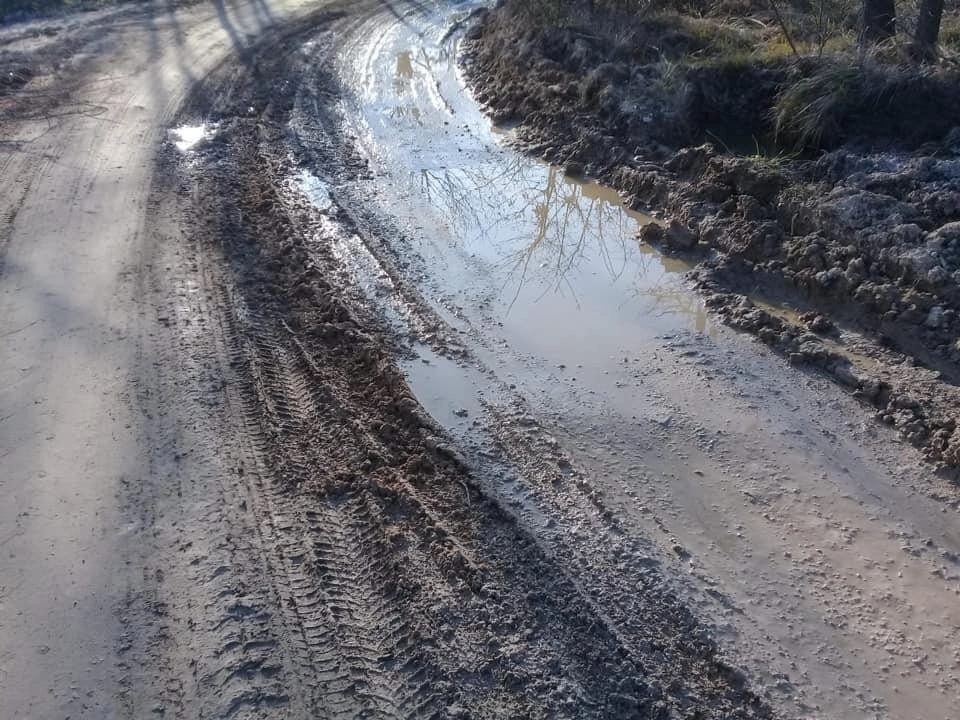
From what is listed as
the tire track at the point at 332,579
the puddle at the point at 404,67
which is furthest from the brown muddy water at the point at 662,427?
the puddle at the point at 404,67

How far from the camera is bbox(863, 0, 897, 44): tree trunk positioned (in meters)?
9.25

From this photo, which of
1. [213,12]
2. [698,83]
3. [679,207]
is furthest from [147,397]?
[213,12]

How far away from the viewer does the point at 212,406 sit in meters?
5.22

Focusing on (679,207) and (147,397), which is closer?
(147,397)

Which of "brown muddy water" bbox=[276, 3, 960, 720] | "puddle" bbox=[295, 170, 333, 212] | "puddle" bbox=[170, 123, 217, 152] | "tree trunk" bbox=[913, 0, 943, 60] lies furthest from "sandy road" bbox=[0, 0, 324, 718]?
"tree trunk" bbox=[913, 0, 943, 60]

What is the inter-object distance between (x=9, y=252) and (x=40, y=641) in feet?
13.7

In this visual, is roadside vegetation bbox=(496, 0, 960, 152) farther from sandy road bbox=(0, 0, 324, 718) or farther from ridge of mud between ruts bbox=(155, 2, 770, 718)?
sandy road bbox=(0, 0, 324, 718)

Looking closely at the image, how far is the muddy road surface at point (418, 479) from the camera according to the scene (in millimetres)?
3730

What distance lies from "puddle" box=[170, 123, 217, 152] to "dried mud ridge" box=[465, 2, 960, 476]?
3801 mm

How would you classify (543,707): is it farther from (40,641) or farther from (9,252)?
(9,252)

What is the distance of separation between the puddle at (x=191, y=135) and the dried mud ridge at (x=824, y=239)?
380 cm

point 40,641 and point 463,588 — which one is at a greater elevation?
point 40,641

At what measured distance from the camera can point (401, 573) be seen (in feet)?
13.6

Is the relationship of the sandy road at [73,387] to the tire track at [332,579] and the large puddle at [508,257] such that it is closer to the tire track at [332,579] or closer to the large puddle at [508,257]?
the tire track at [332,579]
